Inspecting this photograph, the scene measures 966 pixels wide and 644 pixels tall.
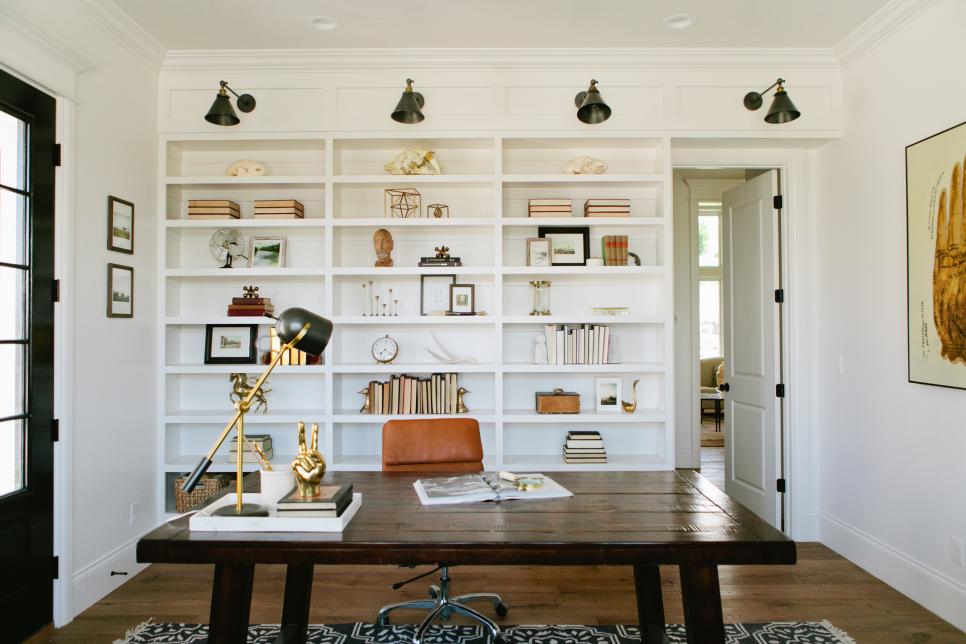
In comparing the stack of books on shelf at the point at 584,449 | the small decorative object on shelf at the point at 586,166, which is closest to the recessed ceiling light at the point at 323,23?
the small decorative object on shelf at the point at 586,166

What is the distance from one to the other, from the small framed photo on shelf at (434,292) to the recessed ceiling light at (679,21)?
1.83 m

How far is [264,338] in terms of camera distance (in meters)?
3.43

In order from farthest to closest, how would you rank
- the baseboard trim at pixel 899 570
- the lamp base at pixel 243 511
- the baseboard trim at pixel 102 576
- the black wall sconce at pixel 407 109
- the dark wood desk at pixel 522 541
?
1. the black wall sconce at pixel 407 109
2. the baseboard trim at pixel 102 576
3. the baseboard trim at pixel 899 570
4. the lamp base at pixel 243 511
5. the dark wood desk at pixel 522 541

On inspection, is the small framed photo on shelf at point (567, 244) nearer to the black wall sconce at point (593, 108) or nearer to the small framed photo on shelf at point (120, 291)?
the black wall sconce at point (593, 108)

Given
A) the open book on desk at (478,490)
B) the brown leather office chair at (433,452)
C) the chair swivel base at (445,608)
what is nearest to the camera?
the open book on desk at (478,490)

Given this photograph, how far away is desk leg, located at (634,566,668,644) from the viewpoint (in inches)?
87.1

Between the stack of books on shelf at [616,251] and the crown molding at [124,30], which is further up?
the crown molding at [124,30]

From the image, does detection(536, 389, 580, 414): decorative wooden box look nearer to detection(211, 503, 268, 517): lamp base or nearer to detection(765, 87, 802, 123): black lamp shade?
detection(765, 87, 802, 123): black lamp shade

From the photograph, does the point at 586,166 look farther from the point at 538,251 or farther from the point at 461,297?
the point at 461,297

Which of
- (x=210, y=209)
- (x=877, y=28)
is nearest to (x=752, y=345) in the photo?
(x=877, y=28)

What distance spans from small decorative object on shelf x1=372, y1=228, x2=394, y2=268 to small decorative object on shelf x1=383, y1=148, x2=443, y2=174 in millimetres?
377

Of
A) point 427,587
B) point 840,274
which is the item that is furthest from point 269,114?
point 840,274

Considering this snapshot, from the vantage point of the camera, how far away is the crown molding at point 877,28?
2873 mm

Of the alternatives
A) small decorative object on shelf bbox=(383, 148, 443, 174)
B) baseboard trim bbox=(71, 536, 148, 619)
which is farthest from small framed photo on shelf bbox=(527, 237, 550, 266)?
baseboard trim bbox=(71, 536, 148, 619)
